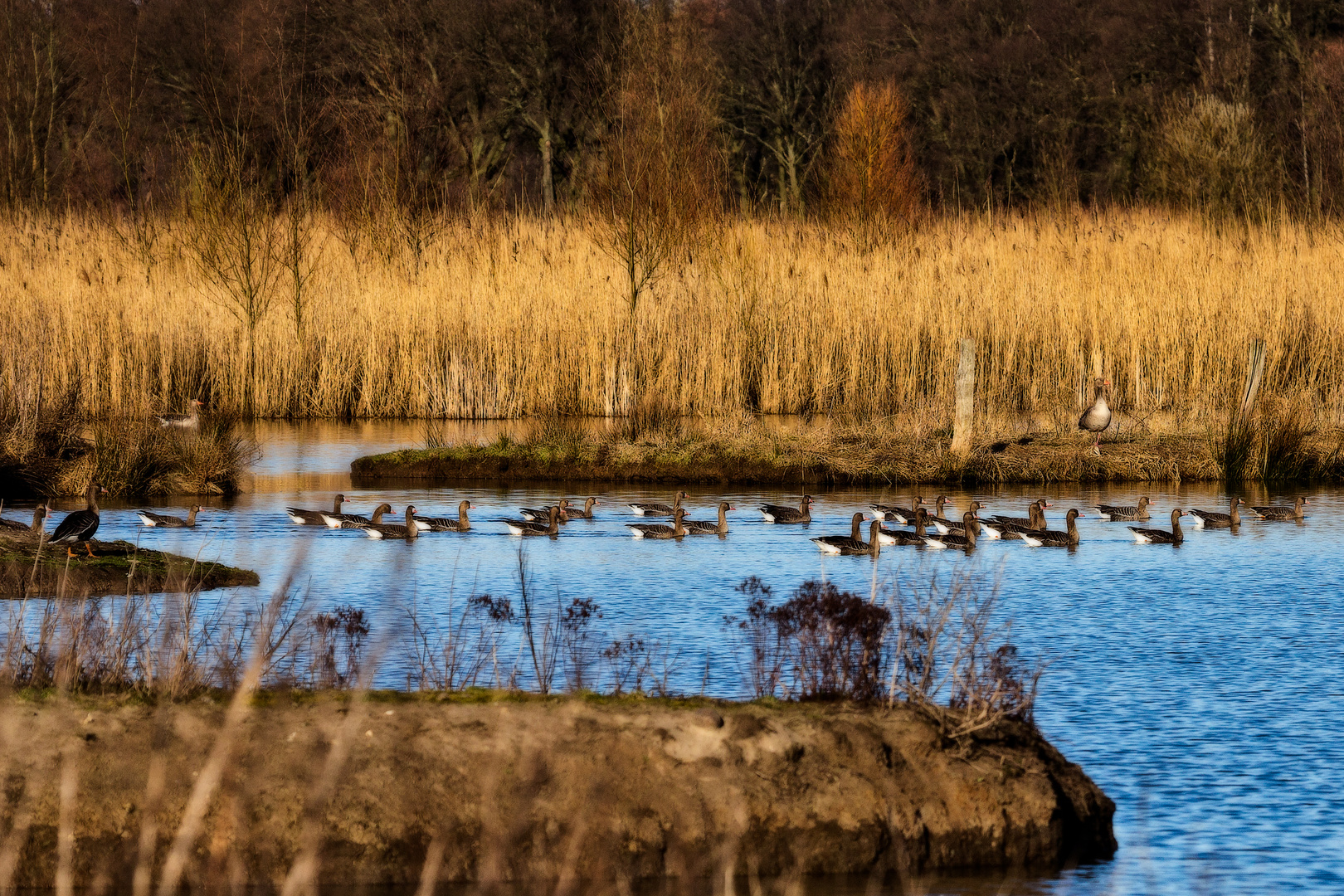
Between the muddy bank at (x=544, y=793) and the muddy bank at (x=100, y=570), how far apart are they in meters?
4.41

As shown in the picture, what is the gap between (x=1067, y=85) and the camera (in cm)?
4878

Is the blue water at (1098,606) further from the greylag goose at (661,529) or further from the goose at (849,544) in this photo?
the goose at (849,544)

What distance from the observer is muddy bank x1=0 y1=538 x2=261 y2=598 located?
449 inches

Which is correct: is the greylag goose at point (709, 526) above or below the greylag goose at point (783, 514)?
below

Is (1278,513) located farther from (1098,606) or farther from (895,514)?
(1098,606)

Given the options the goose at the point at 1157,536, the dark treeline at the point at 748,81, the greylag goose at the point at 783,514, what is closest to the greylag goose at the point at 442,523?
the greylag goose at the point at 783,514

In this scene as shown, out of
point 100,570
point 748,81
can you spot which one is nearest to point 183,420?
point 100,570

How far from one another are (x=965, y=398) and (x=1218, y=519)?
342cm

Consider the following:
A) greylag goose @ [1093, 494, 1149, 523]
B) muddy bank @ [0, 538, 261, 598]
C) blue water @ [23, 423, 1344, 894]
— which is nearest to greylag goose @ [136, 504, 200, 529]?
blue water @ [23, 423, 1344, 894]

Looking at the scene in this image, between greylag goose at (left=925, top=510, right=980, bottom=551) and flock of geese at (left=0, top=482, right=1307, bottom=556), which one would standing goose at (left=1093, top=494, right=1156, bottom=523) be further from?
greylag goose at (left=925, top=510, right=980, bottom=551)

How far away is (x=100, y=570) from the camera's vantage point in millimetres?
12172

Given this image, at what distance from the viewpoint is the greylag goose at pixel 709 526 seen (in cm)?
1558

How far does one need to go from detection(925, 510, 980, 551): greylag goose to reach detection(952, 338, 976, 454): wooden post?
13.4 ft

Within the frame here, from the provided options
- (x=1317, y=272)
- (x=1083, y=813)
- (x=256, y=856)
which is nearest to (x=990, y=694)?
(x=1083, y=813)
